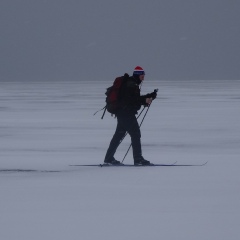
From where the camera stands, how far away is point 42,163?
12.3 m

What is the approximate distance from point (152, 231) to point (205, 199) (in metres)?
1.78

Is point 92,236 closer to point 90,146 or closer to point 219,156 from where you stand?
point 219,156

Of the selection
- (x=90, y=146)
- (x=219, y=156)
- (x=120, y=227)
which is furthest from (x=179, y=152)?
(x=120, y=227)

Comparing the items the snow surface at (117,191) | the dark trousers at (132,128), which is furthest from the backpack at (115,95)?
the snow surface at (117,191)

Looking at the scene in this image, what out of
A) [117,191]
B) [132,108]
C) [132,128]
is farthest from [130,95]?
[117,191]

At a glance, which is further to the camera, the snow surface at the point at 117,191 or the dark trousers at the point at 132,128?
the dark trousers at the point at 132,128

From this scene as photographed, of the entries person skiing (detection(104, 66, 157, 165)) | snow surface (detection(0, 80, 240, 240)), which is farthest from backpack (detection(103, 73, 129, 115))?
snow surface (detection(0, 80, 240, 240))

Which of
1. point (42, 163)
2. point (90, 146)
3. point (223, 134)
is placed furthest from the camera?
point (223, 134)

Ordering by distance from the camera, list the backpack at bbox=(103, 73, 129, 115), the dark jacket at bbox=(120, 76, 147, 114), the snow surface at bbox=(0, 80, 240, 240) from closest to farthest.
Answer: the snow surface at bbox=(0, 80, 240, 240) < the backpack at bbox=(103, 73, 129, 115) < the dark jacket at bbox=(120, 76, 147, 114)

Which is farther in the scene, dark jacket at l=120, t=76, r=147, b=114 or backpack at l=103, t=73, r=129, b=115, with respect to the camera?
dark jacket at l=120, t=76, r=147, b=114

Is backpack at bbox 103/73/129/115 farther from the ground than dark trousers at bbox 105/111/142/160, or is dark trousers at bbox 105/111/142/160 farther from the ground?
backpack at bbox 103/73/129/115

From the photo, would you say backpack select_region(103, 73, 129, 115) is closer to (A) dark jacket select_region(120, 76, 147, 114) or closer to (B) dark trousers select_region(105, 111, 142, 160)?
(A) dark jacket select_region(120, 76, 147, 114)

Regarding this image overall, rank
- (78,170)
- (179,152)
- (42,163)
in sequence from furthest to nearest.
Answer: (179,152)
(42,163)
(78,170)

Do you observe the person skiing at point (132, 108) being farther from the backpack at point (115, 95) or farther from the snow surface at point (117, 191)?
the snow surface at point (117, 191)
